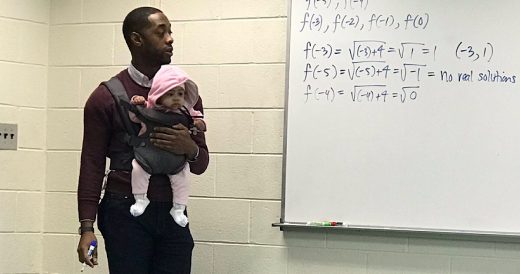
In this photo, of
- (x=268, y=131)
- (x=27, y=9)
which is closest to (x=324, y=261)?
(x=268, y=131)

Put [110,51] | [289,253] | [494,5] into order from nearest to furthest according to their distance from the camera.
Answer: [494,5] → [289,253] → [110,51]

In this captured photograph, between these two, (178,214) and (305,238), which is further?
(305,238)

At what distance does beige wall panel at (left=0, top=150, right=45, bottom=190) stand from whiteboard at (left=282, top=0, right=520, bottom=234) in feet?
3.91

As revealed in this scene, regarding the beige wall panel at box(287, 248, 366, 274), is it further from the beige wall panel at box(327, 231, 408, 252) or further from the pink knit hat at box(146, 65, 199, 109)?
the pink knit hat at box(146, 65, 199, 109)

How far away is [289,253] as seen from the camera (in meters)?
2.76

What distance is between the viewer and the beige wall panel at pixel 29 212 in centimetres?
293

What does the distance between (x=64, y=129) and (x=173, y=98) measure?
108 cm

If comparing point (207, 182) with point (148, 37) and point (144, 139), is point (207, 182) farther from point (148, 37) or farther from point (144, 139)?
point (148, 37)

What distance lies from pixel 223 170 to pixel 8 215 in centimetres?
102

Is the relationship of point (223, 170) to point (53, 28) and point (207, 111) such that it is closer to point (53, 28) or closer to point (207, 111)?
point (207, 111)

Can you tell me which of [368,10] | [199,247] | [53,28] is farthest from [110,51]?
[368,10]

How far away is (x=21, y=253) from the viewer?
9.65 ft

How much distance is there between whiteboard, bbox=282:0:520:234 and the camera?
2561mm

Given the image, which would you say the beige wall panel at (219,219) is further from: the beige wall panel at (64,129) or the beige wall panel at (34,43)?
the beige wall panel at (34,43)
